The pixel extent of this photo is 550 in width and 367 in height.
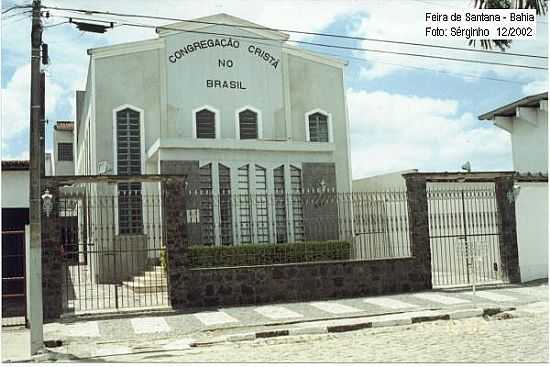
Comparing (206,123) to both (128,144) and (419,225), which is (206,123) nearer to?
(128,144)

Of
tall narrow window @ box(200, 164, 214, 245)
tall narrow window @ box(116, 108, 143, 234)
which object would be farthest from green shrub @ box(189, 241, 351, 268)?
tall narrow window @ box(116, 108, 143, 234)

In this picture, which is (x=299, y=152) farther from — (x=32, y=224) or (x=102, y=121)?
(x=32, y=224)

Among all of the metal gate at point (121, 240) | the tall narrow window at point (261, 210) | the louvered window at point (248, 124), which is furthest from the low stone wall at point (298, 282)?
the louvered window at point (248, 124)

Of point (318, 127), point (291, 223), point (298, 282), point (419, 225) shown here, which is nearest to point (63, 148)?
point (318, 127)

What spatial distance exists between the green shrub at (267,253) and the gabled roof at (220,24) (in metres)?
6.97

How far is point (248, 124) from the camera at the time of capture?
19.7m

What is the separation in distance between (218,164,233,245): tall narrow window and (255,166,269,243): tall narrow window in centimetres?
79

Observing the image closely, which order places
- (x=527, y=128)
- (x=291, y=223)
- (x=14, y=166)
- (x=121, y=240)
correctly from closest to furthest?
1. (x=14, y=166)
2. (x=121, y=240)
3. (x=291, y=223)
4. (x=527, y=128)

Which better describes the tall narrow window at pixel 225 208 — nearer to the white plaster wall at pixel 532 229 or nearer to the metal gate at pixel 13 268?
the metal gate at pixel 13 268

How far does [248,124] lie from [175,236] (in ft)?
25.1

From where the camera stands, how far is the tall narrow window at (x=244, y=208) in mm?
17266

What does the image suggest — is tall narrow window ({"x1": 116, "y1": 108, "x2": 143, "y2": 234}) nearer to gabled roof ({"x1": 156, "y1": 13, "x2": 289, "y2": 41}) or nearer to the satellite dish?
the satellite dish

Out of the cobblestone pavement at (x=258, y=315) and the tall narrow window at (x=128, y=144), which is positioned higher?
the tall narrow window at (x=128, y=144)

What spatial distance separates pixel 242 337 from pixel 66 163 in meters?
25.6
